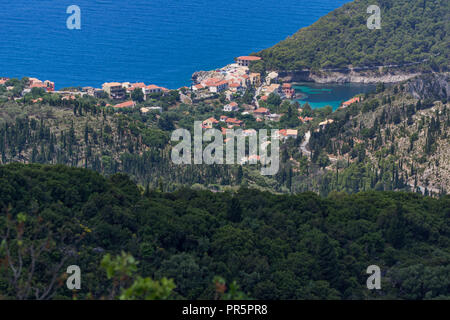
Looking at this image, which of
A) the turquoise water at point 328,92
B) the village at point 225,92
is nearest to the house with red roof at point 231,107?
the village at point 225,92

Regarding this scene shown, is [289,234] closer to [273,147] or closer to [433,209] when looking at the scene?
[433,209]

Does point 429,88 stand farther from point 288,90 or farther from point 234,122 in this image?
point 288,90

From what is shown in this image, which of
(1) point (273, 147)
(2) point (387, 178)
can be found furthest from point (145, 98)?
(2) point (387, 178)

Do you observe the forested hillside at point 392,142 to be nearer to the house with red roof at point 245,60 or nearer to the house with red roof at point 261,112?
the house with red roof at point 261,112

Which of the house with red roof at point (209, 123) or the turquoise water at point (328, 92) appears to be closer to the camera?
the house with red roof at point (209, 123)

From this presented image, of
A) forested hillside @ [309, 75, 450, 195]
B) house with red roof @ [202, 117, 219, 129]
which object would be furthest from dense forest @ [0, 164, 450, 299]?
house with red roof @ [202, 117, 219, 129]

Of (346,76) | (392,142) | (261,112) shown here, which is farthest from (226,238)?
(346,76)
